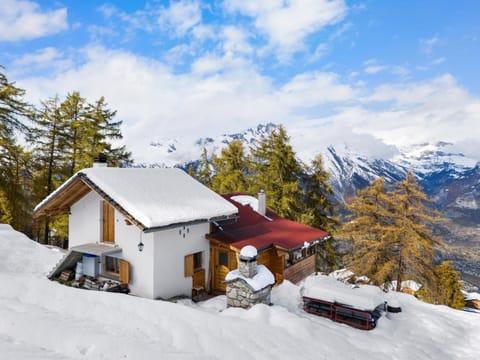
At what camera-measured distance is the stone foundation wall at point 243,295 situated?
35.7 feet

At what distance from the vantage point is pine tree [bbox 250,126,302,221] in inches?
1035

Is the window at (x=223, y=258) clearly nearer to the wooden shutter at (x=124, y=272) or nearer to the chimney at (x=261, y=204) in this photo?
the wooden shutter at (x=124, y=272)

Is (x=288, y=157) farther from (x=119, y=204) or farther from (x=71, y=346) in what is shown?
(x=71, y=346)

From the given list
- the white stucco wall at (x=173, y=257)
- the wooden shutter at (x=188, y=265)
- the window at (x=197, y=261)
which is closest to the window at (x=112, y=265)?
the white stucco wall at (x=173, y=257)

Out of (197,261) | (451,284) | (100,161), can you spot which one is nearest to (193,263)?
(197,261)

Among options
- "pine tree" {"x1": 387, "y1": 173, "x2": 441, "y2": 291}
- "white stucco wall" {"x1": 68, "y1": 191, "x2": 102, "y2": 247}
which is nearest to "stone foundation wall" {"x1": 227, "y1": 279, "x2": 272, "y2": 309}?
"white stucco wall" {"x1": 68, "y1": 191, "x2": 102, "y2": 247}

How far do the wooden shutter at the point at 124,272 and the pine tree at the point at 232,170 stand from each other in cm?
1841

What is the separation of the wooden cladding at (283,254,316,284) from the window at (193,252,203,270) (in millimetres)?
4242

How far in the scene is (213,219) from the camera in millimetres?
14422

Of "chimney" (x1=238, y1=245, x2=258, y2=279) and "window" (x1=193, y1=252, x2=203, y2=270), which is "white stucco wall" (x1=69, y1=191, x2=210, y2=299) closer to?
"window" (x1=193, y1=252, x2=203, y2=270)

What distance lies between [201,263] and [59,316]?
693cm

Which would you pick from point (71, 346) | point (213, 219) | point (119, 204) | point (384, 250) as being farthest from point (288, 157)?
point (71, 346)

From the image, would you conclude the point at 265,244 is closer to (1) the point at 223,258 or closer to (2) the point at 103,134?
(1) the point at 223,258

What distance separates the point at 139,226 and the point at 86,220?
4859mm
